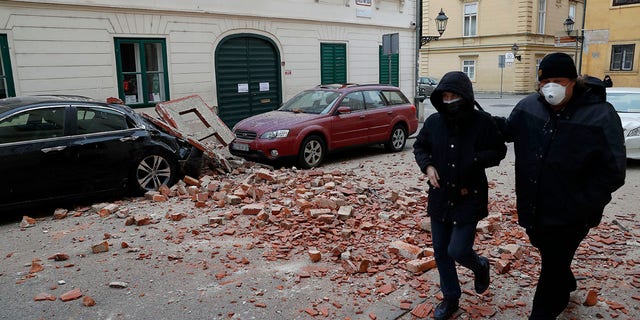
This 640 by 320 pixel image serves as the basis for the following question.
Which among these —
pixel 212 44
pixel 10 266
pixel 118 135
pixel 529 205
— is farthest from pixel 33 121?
pixel 212 44

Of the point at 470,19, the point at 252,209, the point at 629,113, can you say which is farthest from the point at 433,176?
the point at 470,19

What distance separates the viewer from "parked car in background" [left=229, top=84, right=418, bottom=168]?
947 centimetres

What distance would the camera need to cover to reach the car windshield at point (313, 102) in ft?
34.1

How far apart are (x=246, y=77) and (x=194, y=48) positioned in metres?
1.84

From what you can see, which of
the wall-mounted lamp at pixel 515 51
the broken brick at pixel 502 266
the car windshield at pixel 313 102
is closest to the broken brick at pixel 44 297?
the broken brick at pixel 502 266

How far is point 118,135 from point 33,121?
110 centimetres

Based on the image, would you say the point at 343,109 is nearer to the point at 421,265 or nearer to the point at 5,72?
the point at 421,265

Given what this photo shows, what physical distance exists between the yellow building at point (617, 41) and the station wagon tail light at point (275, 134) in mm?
26138

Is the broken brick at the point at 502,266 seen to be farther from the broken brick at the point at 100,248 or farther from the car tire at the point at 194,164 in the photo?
the car tire at the point at 194,164

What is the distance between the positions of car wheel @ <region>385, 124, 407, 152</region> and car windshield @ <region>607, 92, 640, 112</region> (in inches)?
179

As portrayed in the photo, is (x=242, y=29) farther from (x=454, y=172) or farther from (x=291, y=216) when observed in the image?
(x=454, y=172)

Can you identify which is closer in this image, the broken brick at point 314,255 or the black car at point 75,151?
the broken brick at point 314,255

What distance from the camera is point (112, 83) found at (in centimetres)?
1147

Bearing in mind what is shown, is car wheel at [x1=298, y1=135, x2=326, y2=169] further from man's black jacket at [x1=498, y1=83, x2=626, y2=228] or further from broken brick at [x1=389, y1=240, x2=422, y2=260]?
man's black jacket at [x1=498, y1=83, x2=626, y2=228]
